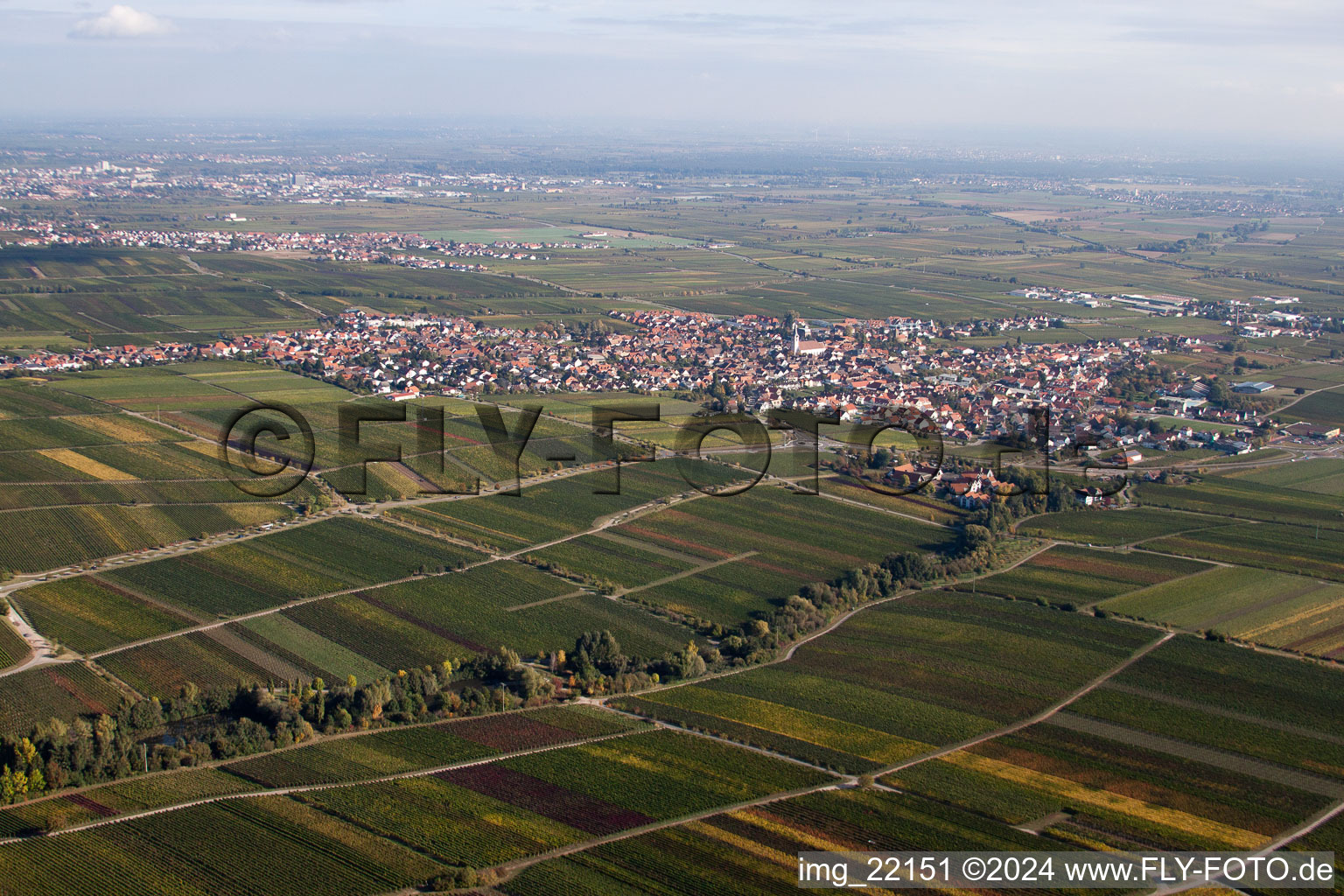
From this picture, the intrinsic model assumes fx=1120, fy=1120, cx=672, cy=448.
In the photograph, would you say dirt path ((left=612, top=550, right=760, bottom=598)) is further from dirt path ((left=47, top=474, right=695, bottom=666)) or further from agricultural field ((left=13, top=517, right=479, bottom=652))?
agricultural field ((left=13, top=517, right=479, bottom=652))

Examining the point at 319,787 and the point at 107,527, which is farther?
the point at 107,527

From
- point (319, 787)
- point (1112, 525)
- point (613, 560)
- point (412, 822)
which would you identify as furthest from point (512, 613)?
point (1112, 525)

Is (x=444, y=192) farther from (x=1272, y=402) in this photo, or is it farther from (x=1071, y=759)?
(x=1071, y=759)

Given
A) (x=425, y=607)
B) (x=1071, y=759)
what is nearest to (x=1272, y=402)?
(x=1071, y=759)

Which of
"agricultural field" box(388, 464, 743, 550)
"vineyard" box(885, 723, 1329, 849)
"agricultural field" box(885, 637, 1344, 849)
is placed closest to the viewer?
"vineyard" box(885, 723, 1329, 849)

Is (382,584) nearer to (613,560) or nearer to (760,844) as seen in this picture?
(613,560)

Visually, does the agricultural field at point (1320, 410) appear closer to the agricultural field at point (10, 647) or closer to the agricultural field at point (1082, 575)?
the agricultural field at point (1082, 575)

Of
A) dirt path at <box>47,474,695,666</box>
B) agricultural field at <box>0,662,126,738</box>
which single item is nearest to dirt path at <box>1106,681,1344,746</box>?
dirt path at <box>47,474,695,666</box>
